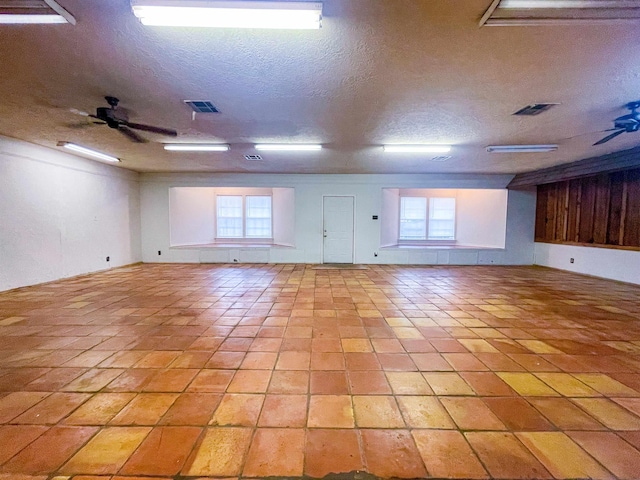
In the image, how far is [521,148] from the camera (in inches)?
192

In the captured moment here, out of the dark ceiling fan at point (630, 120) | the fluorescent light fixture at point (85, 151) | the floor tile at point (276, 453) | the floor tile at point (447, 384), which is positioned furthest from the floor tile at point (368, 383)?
the fluorescent light fixture at point (85, 151)

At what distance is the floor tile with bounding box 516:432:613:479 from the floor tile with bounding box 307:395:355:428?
1004 millimetres

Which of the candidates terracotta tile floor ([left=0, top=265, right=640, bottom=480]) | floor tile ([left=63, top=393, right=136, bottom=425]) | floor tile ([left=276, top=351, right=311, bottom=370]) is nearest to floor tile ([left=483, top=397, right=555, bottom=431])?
terracotta tile floor ([left=0, top=265, right=640, bottom=480])

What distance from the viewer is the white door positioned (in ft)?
26.2

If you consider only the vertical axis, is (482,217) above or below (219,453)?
above

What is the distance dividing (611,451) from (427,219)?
8.58 metres

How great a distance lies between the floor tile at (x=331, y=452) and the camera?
1378mm

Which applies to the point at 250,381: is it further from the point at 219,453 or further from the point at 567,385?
the point at 567,385

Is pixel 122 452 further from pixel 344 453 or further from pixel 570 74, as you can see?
pixel 570 74

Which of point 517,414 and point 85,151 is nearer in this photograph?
point 517,414

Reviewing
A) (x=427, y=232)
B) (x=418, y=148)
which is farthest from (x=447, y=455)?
(x=427, y=232)

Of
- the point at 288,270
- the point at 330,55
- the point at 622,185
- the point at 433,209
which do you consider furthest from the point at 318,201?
the point at 622,185

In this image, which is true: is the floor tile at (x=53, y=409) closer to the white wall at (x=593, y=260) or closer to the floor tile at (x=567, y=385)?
the floor tile at (x=567, y=385)

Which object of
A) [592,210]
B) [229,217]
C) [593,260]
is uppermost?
[592,210]
